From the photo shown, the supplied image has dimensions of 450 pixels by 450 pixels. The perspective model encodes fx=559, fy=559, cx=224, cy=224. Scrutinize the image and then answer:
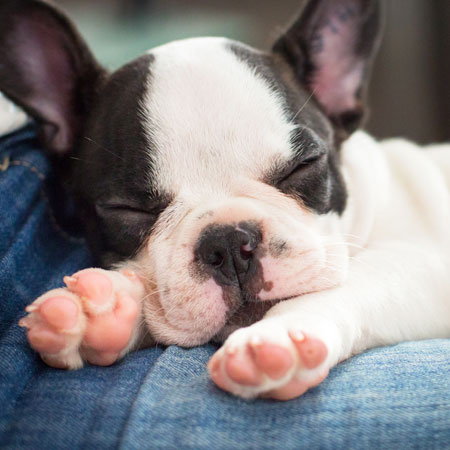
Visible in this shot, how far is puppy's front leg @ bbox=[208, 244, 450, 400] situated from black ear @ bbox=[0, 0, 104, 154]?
0.78 metres

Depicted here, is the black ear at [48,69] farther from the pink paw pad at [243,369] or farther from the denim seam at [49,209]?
the pink paw pad at [243,369]

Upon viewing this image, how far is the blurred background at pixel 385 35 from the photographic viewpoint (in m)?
3.73

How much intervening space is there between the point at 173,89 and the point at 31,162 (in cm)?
39

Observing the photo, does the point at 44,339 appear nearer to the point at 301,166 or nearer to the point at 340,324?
the point at 340,324

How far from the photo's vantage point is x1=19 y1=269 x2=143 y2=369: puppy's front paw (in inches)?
35.3

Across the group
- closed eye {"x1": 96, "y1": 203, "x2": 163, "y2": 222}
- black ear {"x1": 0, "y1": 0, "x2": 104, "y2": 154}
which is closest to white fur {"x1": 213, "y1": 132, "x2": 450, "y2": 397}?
closed eye {"x1": 96, "y1": 203, "x2": 163, "y2": 222}

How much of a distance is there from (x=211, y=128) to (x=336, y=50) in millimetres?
641

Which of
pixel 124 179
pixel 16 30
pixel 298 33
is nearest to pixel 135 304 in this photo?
pixel 124 179

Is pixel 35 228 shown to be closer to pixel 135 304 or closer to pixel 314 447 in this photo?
pixel 135 304

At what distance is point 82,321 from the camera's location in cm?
93

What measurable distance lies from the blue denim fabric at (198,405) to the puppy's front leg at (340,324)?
0.11 feet

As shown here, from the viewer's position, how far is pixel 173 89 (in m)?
1.22

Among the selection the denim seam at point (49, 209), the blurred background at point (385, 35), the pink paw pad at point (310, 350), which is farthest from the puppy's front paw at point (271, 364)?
the blurred background at point (385, 35)

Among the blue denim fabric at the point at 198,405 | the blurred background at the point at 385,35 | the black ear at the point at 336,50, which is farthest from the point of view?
the blurred background at the point at 385,35
